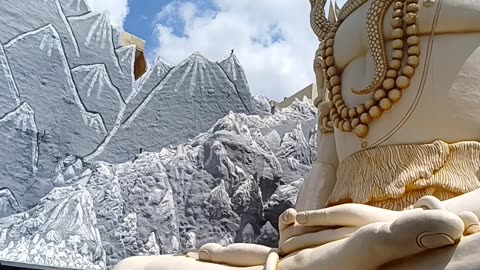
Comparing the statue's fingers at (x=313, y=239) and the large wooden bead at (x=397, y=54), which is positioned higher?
the large wooden bead at (x=397, y=54)

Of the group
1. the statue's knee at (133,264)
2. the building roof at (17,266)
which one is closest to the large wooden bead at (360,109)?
the statue's knee at (133,264)

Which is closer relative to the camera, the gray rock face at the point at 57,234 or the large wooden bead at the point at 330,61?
the large wooden bead at the point at 330,61

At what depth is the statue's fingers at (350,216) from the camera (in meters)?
2.09

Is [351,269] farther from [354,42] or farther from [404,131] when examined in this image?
[354,42]

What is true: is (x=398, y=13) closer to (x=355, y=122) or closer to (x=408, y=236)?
(x=355, y=122)

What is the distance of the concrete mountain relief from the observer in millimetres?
8523

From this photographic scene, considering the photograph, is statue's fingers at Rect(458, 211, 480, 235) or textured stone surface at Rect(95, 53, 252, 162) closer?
statue's fingers at Rect(458, 211, 480, 235)

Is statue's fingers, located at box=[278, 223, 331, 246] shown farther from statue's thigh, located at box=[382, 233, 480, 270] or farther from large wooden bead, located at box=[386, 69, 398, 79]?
large wooden bead, located at box=[386, 69, 398, 79]

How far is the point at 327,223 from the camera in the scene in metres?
2.14

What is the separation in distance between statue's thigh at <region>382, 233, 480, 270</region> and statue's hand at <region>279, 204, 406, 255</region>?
0.76ft

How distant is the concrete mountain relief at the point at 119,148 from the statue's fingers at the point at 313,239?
623 cm

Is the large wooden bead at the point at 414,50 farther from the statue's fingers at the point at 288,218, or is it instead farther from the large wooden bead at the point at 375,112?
the statue's fingers at the point at 288,218

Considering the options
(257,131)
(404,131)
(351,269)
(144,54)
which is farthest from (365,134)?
(144,54)

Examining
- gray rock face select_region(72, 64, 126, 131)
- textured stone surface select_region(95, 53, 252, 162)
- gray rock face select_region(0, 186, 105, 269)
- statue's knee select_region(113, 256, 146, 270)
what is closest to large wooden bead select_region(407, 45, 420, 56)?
statue's knee select_region(113, 256, 146, 270)
